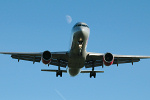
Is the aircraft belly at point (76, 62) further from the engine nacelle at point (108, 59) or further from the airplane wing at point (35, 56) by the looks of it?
the engine nacelle at point (108, 59)

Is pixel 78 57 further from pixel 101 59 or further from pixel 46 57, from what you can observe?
pixel 101 59

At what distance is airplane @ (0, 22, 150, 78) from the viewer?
2277 cm

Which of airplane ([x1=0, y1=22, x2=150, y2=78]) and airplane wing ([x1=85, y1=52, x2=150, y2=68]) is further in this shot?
airplane wing ([x1=85, y1=52, x2=150, y2=68])

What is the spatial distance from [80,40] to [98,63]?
8.04 metres

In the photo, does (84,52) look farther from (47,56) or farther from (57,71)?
→ (57,71)

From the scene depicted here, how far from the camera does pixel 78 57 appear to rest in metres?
24.0

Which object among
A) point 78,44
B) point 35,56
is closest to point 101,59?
point 78,44

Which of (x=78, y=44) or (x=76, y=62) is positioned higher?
(x=78, y=44)

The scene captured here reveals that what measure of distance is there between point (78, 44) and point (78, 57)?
5.29 ft

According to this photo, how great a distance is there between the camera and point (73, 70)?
26.9 m

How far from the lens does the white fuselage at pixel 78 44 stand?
73.0ft

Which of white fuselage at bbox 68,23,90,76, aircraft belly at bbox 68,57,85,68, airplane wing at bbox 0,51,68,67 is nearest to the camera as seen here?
white fuselage at bbox 68,23,90,76

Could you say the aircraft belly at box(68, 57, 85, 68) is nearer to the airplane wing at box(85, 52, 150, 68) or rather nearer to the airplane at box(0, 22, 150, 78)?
the airplane at box(0, 22, 150, 78)

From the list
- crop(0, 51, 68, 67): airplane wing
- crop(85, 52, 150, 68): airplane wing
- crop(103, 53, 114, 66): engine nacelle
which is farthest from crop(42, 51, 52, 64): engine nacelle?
crop(103, 53, 114, 66): engine nacelle
